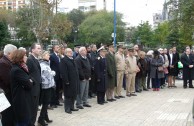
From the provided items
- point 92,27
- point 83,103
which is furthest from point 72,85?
point 92,27

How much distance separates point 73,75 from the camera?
11.4 metres

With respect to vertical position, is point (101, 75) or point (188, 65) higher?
point (188, 65)

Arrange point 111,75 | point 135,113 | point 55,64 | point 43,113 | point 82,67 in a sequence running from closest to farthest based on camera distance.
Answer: point 43,113
point 135,113
point 82,67
point 55,64
point 111,75

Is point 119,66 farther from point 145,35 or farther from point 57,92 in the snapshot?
point 145,35

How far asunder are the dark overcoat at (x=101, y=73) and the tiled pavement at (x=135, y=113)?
Result: 2.18 ft

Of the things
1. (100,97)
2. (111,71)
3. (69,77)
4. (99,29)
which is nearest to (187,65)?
(111,71)

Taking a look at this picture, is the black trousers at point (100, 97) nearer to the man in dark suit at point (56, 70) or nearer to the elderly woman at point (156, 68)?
the man in dark suit at point (56, 70)

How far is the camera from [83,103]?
43.1ft

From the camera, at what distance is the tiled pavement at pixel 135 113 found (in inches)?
405

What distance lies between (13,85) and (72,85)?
A: 3.75 meters

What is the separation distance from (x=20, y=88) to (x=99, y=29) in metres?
61.3

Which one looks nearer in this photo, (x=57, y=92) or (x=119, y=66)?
(x=57, y=92)

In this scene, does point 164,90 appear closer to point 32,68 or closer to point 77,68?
point 77,68

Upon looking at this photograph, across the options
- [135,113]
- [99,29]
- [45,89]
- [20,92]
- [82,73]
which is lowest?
[135,113]
